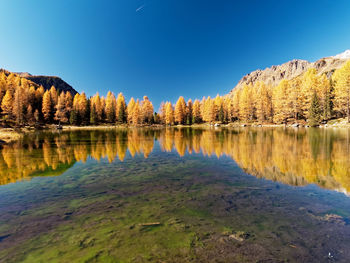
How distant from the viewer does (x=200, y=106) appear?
95.2 meters

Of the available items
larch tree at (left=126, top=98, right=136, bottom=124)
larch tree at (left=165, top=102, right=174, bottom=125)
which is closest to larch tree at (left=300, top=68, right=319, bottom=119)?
larch tree at (left=165, top=102, right=174, bottom=125)

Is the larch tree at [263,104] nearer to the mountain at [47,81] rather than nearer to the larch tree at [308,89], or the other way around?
the larch tree at [308,89]

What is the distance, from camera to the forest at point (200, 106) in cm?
4850

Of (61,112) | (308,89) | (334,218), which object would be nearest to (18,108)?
(61,112)

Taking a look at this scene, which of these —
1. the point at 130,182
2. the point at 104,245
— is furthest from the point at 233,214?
the point at 130,182

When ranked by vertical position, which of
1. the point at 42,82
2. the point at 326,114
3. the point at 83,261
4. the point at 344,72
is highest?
the point at 42,82

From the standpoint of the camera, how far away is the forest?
48500mm

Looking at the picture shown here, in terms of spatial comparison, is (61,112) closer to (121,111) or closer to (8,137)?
(121,111)

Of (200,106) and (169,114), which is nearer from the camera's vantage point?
(169,114)

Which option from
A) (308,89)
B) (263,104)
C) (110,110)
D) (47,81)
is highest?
(47,81)

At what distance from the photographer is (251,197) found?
559 centimetres

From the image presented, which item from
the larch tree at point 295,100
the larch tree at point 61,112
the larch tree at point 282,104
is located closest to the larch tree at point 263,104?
the larch tree at point 282,104

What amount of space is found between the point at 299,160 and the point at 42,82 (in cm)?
24193

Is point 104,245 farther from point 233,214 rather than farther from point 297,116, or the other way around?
point 297,116
